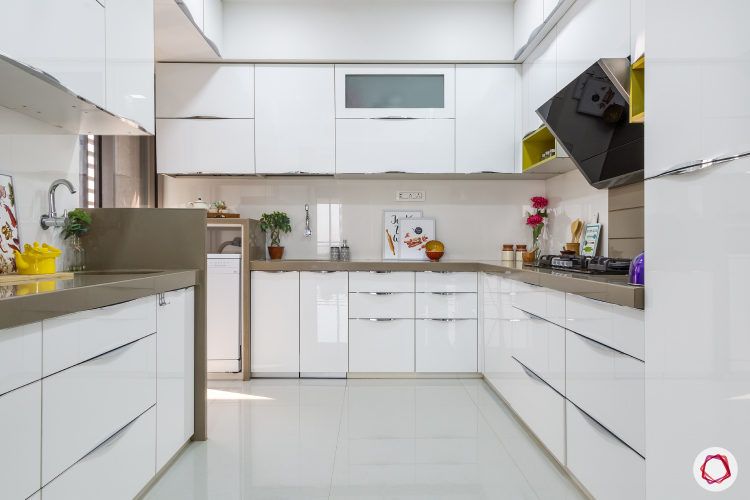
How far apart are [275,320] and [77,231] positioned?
1.69 metres

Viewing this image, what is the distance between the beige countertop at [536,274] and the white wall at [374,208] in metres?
0.55

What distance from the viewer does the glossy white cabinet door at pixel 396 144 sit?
13.4 ft

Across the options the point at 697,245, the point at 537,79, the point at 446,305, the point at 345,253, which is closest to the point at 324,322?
the point at 345,253

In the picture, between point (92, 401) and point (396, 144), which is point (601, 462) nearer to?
point (92, 401)

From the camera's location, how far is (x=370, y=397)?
3451 mm

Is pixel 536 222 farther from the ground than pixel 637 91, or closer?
closer

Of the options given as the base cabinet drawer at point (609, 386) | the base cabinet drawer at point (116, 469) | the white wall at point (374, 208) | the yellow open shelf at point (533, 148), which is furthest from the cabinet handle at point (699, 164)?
the white wall at point (374, 208)

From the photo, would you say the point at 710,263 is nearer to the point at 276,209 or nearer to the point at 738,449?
the point at 738,449

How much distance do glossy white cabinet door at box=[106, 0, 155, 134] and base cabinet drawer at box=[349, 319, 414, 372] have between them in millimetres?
2042

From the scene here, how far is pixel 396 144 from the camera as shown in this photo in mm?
4078

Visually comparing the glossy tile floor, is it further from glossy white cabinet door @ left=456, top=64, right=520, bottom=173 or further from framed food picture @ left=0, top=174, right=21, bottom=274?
glossy white cabinet door @ left=456, top=64, right=520, bottom=173

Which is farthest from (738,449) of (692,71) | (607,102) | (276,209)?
(276,209)

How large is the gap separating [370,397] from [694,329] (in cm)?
248

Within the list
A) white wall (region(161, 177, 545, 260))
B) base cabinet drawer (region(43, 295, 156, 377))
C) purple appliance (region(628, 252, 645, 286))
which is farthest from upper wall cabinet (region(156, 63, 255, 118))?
purple appliance (region(628, 252, 645, 286))
